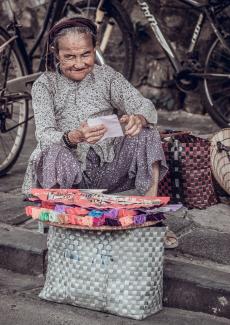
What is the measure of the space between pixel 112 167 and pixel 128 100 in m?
0.38

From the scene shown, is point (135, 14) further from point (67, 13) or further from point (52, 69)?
point (52, 69)

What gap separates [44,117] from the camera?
13.3 feet

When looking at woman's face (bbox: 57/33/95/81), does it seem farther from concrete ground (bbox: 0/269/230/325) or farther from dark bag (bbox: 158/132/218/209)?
concrete ground (bbox: 0/269/230/325)

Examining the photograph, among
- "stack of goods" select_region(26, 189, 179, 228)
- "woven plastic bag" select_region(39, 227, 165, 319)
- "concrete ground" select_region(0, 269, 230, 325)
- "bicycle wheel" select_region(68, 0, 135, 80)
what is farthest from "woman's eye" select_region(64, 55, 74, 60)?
"bicycle wheel" select_region(68, 0, 135, 80)

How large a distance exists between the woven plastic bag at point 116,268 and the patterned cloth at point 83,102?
2.14ft

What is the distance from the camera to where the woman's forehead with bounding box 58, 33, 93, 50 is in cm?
408

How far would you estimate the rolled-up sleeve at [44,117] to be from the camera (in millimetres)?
3941

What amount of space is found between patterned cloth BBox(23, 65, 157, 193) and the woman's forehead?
216mm

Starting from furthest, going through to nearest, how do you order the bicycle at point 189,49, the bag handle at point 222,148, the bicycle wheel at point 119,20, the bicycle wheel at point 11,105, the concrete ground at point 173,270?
the bicycle wheel at point 119,20, the bicycle at point 189,49, the bicycle wheel at point 11,105, the bag handle at point 222,148, the concrete ground at point 173,270

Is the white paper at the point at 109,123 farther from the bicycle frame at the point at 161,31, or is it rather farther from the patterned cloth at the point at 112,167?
the bicycle frame at the point at 161,31

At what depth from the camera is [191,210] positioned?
4.82 metres

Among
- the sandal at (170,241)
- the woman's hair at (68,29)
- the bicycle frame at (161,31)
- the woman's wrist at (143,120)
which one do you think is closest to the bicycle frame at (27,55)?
the bicycle frame at (161,31)

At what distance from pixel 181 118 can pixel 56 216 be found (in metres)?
4.00

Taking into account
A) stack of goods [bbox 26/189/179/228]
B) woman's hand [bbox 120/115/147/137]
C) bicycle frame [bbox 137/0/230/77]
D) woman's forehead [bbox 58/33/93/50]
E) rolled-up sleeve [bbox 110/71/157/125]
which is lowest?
stack of goods [bbox 26/189/179/228]
